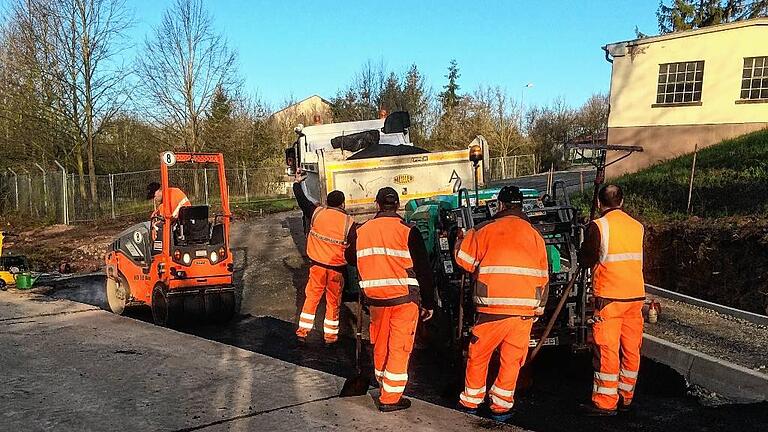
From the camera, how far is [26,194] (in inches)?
890

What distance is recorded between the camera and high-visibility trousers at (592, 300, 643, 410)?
4.67 meters

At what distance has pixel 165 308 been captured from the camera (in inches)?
305

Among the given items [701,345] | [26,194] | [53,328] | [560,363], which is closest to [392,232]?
[560,363]

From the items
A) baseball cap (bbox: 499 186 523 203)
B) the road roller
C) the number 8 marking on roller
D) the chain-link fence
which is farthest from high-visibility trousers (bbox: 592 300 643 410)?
the chain-link fence

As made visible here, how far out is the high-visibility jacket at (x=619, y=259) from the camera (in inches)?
185

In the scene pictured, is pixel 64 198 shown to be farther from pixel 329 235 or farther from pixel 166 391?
pixel 166 391

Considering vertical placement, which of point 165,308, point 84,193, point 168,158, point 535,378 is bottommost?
point 535,378

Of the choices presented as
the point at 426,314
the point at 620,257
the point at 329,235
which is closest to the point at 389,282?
the point at 426,314

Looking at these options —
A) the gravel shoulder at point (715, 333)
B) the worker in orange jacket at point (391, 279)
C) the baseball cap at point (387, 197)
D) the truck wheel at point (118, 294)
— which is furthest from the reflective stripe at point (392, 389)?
the truck wheel at point (118, 294)

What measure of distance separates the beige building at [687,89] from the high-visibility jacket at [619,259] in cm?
1645

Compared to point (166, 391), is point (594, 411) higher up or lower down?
lower down

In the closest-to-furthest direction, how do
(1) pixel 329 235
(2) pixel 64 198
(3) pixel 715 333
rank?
(3) pixel 715 333 < (1) pixel 329 235 < (2) pixel 64 198

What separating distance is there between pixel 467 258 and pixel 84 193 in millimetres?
20275

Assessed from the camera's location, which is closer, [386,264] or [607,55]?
[386,264]
